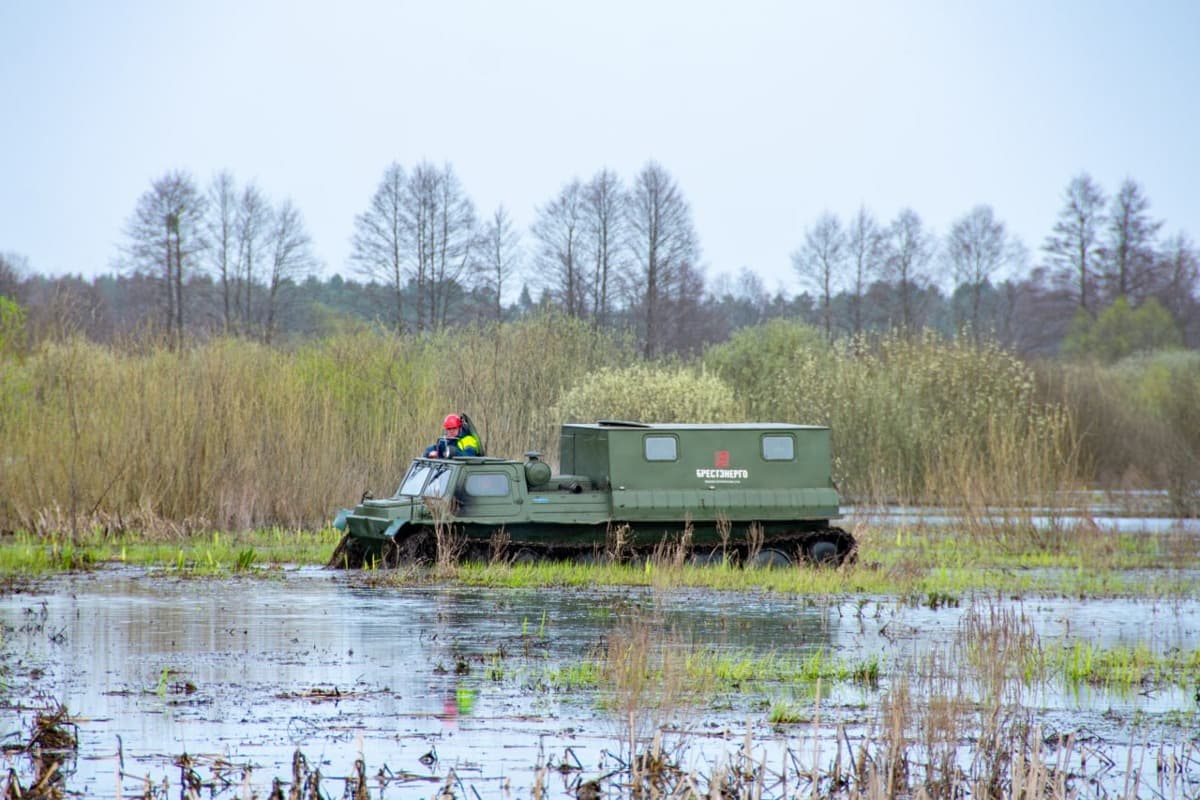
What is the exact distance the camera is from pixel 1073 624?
1494cm

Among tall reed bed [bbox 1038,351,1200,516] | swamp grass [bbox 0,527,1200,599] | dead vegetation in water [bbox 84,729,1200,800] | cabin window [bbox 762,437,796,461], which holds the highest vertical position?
tall reed bed [bbox 1038,351,1200,516]

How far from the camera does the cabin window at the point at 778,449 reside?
63.8ft

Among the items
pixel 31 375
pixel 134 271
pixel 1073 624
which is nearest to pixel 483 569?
pixel 1073 624

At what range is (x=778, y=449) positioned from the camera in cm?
1948

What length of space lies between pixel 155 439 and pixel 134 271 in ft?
123

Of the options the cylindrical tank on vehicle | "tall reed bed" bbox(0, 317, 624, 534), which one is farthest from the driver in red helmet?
"tall reed bed" bbox(0, 317, 624, 534)

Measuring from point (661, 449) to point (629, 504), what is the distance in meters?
0.83

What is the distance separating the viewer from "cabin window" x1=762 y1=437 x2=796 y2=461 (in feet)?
63.8

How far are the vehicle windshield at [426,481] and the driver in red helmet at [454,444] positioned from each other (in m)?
0.31

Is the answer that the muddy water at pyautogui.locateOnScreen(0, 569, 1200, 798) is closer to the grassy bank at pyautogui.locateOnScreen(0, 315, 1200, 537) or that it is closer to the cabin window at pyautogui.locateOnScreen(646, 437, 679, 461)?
the cabin window at pyautogui.locateOnScreen(646, 437, 679, 461)

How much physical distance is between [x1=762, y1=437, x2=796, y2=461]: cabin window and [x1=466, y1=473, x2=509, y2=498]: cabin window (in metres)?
3.33

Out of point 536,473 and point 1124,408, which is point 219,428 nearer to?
point 536,473

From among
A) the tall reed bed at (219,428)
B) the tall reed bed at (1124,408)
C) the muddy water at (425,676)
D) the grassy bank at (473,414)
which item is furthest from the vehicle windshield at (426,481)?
the tall reed bed at (1124,408)

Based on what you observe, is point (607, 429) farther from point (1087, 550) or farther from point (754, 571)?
point (1087, 550)
